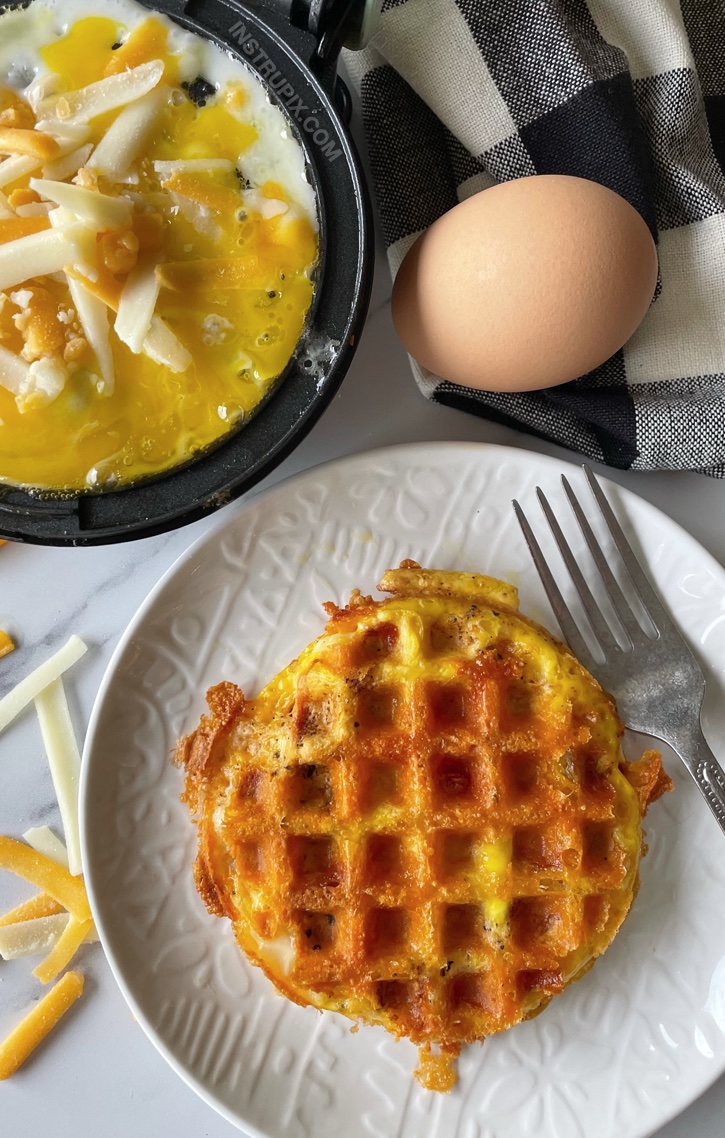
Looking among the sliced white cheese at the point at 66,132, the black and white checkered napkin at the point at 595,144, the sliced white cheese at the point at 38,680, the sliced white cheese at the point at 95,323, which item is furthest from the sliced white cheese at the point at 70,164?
the sliced white cheese at the point at 38,680

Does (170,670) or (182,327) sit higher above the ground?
(182,327)

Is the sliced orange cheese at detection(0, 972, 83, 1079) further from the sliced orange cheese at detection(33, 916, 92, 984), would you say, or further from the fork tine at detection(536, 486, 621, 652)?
the fork tine at detection(536, 486, 621, 652)

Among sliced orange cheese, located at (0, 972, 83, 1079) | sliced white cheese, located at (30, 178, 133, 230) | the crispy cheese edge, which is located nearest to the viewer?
sliced white cheese, located at (30, 178, 133, 230)

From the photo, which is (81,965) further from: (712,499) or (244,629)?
(712,499)

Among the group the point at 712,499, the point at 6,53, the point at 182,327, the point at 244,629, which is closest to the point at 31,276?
the point at 182,327

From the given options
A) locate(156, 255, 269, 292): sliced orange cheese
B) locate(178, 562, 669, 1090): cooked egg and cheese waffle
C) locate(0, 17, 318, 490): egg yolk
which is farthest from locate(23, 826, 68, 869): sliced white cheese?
locate(156, 255, 269, 292): sliced orange cheese

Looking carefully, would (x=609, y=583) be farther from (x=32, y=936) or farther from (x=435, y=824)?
(x=32, y=936)

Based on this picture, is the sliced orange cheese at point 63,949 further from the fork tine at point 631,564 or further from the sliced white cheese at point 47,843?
the fork tine at point 631,564
